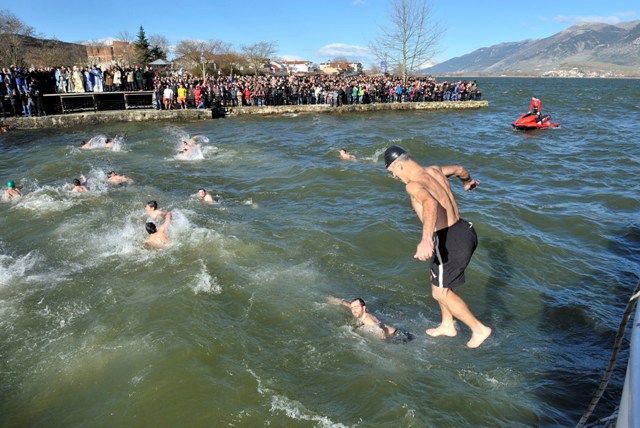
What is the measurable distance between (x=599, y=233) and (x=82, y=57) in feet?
181

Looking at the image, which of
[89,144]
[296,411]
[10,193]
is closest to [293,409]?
[296,411]

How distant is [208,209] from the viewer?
9.99 m

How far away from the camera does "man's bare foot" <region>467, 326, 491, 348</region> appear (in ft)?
15.1

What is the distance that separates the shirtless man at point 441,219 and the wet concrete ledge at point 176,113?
2309 centimetres

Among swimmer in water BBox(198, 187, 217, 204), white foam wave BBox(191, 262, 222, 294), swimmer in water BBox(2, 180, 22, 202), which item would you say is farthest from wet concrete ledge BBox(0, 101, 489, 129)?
white foam wave BBox(191, 262, 222, 294)

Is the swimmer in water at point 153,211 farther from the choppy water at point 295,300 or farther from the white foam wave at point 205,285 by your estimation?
the white foam wave at point 205,285

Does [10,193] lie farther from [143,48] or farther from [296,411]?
[143,48]

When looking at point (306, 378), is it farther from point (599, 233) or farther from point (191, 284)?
point (599, 233)

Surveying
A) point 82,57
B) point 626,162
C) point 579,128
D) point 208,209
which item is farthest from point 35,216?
point 82,57

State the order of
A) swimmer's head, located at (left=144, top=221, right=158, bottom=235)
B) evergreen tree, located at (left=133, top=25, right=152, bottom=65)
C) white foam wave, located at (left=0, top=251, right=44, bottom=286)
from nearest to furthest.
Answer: white foam wave, located at (left=0, top=251, right=44, bottom=286) → swimmer's head, located at (left=144, top=221, right=158, bottom=235) → evergreen tree, located at (left=133, top=25, right=152, bottom=65)

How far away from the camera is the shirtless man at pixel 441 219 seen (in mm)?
3666

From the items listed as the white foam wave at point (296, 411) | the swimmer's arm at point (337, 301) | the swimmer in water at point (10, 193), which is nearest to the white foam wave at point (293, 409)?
the white foam wave at point (296, 411)

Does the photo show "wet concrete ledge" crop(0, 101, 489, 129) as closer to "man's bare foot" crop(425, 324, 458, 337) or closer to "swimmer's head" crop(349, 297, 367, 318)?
"swimmer's head" crop(349, 297, 367, 318)

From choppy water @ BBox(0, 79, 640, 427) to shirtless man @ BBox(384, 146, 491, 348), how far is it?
1078mm
